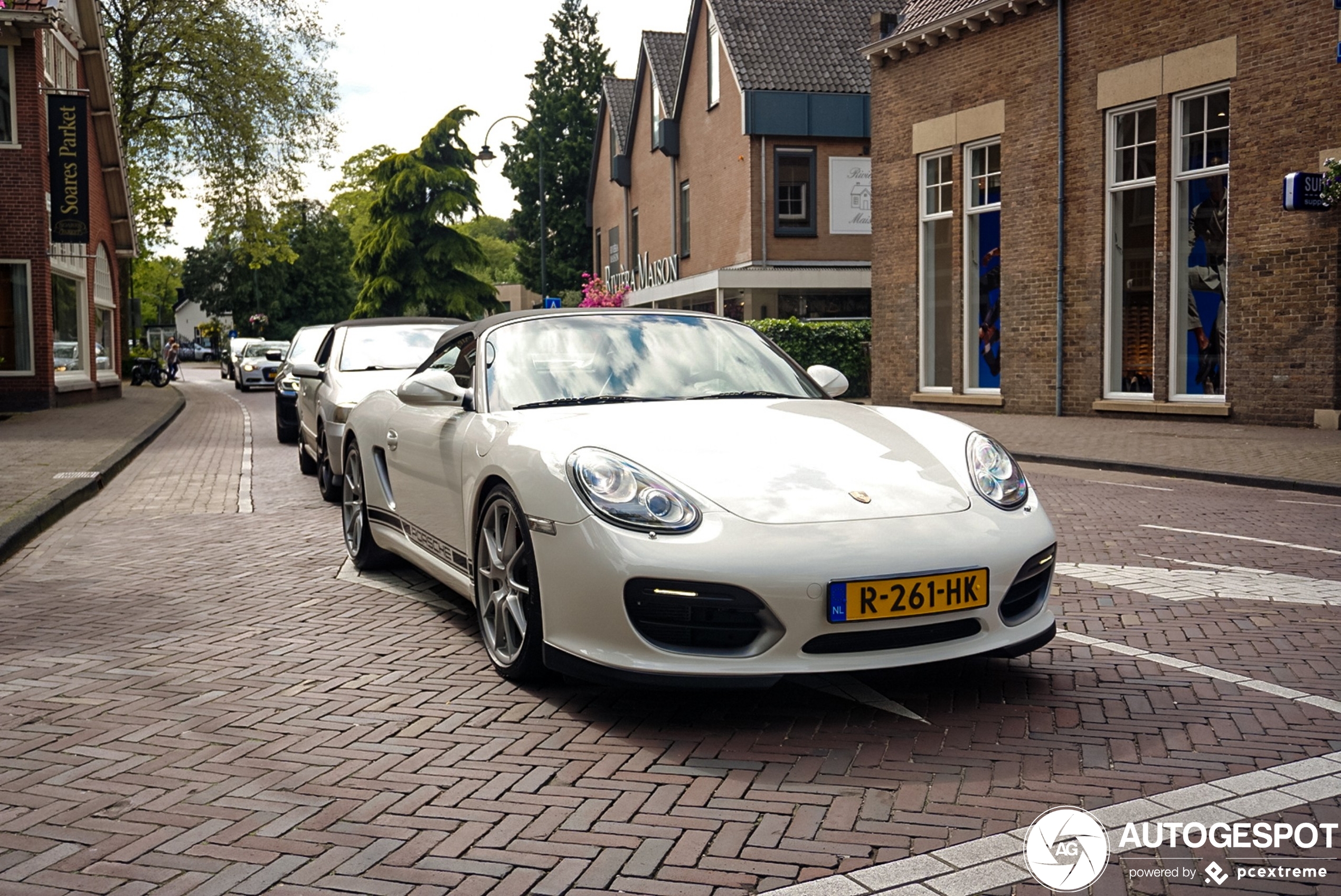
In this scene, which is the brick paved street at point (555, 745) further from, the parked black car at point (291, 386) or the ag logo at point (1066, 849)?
the parked black car at point (291, 386)

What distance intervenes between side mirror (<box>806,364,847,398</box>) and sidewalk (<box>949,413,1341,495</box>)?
6.40 metres

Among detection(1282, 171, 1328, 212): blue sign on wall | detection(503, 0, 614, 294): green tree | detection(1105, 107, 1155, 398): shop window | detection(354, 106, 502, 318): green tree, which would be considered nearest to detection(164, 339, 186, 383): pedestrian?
detection(354, 106, 502, 318): green tree

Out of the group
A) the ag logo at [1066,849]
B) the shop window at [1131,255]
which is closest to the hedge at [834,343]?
the shop window at [1131,255]

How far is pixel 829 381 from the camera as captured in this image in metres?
5.68

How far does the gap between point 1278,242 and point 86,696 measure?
14.9 m

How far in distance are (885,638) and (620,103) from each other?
4337 cm

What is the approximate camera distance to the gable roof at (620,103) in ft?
144

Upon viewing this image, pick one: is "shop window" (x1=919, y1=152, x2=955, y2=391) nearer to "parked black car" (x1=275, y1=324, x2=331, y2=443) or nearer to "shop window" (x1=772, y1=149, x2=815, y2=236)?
"shop window" (x1=772, y1=149, x2=815, y2=236)

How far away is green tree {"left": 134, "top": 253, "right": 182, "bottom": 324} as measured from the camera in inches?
2402

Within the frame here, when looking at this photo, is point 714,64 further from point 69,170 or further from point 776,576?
point 776,576

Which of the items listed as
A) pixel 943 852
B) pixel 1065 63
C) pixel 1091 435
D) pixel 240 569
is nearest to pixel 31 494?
pixel 240 569

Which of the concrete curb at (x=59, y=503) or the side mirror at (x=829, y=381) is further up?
the side mirror at (x=829, y=381)

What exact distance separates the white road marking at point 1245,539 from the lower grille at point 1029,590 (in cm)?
375

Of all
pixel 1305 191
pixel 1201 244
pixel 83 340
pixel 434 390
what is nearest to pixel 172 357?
pixel 83 340
